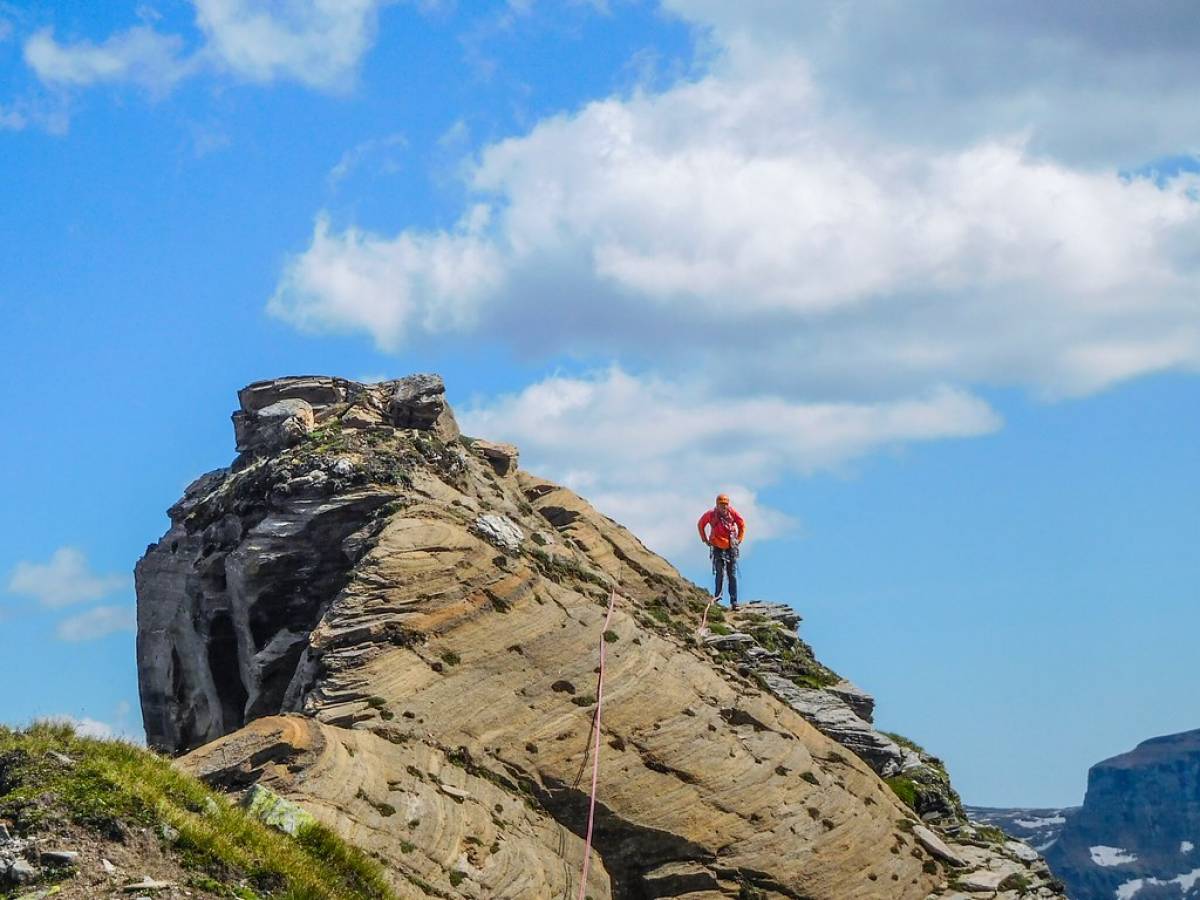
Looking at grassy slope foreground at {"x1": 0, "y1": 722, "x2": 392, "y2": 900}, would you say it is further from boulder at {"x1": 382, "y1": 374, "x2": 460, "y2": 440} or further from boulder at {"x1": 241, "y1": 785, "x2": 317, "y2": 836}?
boulder at {"x1": 382, "y1": 374, "x2": 460, "y2": 440}

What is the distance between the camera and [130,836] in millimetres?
22016

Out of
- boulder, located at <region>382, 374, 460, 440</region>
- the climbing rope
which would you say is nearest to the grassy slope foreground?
boulder, located at <region>382, 374, 460, 440</region>

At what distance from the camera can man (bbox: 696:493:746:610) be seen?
54.6m

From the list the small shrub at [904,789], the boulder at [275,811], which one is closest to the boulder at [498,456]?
the small shrub at [904,789]

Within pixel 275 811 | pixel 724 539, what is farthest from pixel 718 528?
pixel 275 811

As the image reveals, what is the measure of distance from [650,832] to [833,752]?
348 inches

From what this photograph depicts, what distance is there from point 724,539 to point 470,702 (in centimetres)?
2078

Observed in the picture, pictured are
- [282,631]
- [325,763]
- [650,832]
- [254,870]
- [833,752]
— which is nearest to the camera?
[254,870]

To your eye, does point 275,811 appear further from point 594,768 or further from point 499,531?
point 499,531

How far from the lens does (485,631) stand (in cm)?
3719

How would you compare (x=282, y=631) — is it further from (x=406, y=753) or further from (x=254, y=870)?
(x=254, y=870)

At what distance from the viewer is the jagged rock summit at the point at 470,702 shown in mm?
31938

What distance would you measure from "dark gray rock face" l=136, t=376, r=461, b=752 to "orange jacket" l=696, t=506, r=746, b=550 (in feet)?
38.7

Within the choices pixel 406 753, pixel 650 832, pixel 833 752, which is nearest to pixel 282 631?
pixel 406 753
